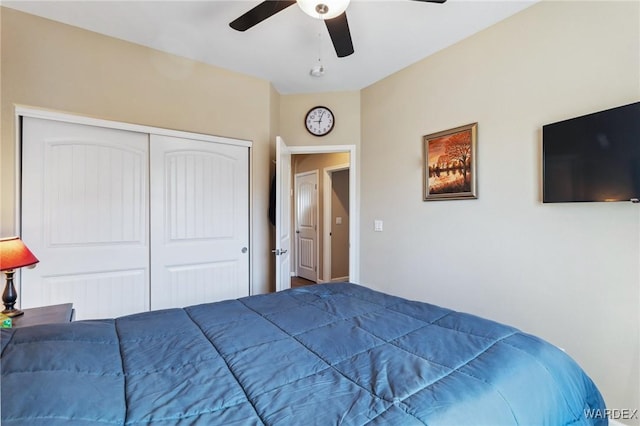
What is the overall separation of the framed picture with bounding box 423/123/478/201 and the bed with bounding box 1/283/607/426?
4.53 feet

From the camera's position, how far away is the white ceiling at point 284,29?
6.85 ft

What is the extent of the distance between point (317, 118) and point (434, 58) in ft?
4.40

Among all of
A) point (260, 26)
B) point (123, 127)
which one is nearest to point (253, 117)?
point (260, 26)

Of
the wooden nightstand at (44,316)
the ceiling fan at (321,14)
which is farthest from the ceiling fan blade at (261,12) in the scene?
the wooden nightstand at (44,316)

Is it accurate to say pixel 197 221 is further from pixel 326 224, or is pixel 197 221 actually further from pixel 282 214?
pixel 326 224

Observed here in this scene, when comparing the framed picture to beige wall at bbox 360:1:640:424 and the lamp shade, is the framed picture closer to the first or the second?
beige wall at bbox 360:1:640:424

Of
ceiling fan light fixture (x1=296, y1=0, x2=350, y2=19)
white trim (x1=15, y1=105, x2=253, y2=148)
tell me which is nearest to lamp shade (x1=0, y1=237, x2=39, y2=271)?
→ white trim (x1=15, y1=105, x2=253, y2=148)

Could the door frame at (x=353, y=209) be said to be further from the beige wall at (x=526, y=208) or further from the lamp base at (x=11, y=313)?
the lamp base at (x=11, y=313)

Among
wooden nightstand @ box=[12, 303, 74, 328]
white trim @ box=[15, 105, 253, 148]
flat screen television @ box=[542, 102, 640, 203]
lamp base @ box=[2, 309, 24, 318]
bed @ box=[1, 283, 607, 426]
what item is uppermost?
white trim @ box=[15, 105, 253, 148]

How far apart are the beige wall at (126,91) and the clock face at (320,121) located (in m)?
0.43

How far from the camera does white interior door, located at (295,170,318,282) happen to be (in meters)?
5.34

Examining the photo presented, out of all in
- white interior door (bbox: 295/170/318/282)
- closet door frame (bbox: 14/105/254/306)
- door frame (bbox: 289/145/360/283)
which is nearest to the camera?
closet door frame (bbox: 14/105/254/306)

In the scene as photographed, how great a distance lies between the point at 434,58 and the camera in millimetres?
2711

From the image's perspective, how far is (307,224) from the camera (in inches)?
220
